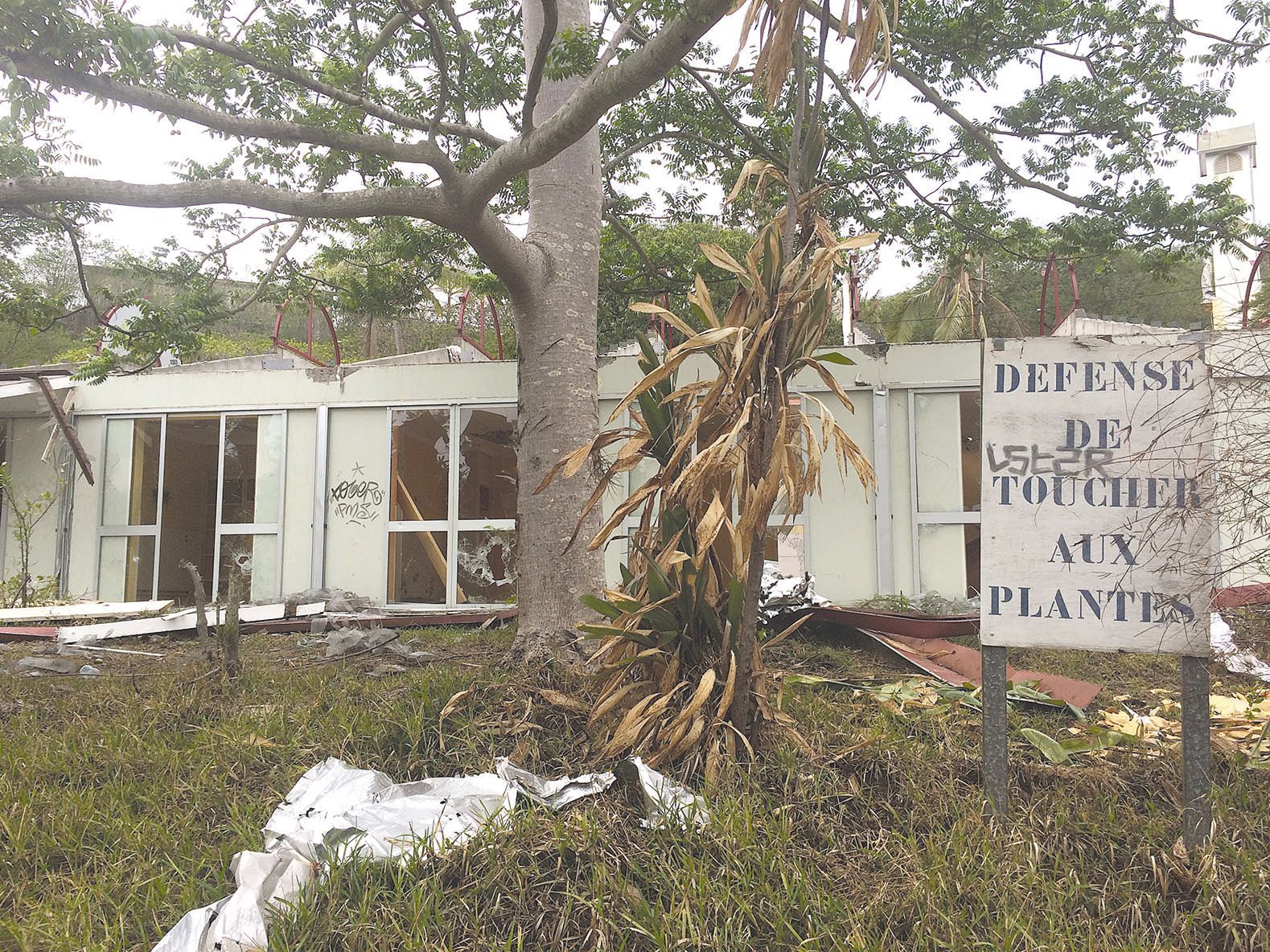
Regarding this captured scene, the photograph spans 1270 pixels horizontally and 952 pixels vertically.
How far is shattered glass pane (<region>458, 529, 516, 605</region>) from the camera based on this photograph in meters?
8.93

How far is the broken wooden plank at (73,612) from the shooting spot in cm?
759

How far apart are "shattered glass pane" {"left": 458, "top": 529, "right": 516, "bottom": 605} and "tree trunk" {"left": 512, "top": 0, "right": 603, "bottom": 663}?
3.97 m

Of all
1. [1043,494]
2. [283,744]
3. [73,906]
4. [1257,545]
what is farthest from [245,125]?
[1257,545]

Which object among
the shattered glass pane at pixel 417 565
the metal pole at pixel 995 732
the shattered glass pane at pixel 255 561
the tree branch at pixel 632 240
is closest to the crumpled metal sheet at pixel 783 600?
the metal pole at pixel 995 732

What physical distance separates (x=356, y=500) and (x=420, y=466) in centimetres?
77

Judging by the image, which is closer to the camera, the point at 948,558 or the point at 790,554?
the point at 948,558

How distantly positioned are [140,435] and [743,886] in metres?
9.80

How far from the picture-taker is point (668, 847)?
255 cm

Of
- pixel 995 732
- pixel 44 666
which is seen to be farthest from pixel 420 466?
pixel 995 732

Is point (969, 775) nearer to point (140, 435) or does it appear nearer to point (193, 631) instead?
point (193, 631)

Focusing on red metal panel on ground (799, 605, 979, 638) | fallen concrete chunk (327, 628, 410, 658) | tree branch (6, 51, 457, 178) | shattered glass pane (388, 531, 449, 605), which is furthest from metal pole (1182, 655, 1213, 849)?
shattered glass pane (388, 531, 449, 605)

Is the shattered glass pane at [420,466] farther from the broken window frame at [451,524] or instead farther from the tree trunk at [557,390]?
the tree trunk at [557,390]

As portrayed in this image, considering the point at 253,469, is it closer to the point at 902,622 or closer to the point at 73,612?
the point at 73,612

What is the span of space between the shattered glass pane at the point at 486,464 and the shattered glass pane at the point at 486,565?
22 centimetres
